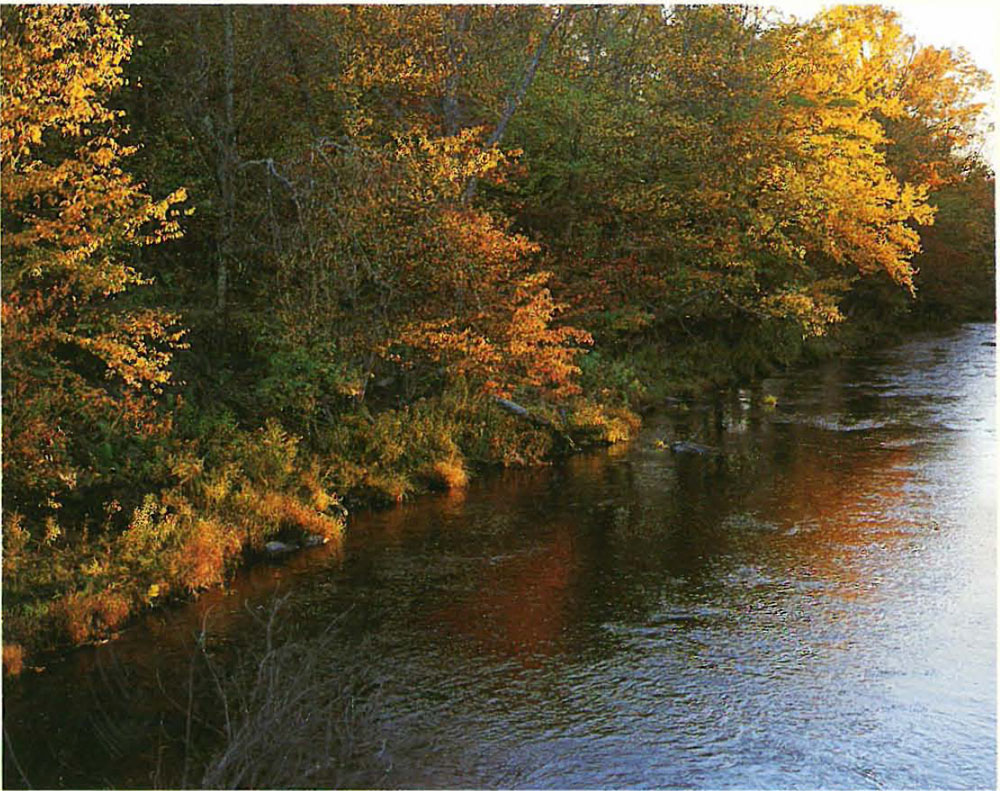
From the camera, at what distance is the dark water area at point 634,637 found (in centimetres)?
750

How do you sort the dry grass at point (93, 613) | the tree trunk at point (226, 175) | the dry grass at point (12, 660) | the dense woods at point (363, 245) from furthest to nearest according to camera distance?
the tree trunk at point (226, 175) → the dense woods at point (363, 245) → the dry grass at point (93, 613) → the dry grass at point (12, 660)

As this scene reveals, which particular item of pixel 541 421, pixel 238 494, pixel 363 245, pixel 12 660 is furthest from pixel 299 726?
pixel 541 421

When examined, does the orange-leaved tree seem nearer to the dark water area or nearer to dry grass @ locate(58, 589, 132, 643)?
dry grass @ locate(58, 589, 132, 643)

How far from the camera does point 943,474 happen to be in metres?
15.3

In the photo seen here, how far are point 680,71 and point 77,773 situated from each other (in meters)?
18.0

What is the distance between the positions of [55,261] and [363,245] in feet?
17.2

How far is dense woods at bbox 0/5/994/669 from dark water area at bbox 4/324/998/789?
2.98 feet

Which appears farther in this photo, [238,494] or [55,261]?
[238,494]

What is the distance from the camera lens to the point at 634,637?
31.6ft

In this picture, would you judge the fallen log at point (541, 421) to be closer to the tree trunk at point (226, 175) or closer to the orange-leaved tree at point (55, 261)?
the tree trunk at point (226, 175)

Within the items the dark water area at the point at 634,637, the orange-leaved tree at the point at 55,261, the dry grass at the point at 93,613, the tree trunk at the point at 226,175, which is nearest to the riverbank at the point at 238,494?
the dry grass at the point at 93,613

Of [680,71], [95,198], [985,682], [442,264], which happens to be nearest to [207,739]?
[95,198]

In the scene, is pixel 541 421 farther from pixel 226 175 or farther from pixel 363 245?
pixel 226 175

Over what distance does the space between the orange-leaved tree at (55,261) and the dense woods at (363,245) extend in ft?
0.12
